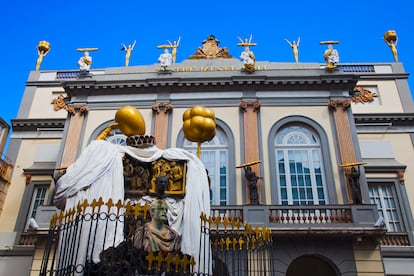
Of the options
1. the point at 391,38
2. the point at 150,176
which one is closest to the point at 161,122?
the point at 150,176

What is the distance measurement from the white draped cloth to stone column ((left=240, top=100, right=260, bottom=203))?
1035cm

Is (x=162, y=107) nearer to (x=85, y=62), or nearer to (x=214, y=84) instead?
(x=214, y=84)

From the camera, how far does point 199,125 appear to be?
6.29 meters

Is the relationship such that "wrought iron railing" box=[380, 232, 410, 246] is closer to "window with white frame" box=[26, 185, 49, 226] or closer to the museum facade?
the museum facade

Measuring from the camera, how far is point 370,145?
2005 centimetres

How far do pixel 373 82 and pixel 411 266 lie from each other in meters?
10.2

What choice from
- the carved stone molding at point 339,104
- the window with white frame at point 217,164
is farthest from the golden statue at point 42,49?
the carved stone molding at point 339,104

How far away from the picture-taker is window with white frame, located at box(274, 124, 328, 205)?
1630 centimetres

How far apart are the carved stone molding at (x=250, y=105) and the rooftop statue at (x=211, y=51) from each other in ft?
19.9

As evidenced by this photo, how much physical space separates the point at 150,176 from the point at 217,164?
1124 cm

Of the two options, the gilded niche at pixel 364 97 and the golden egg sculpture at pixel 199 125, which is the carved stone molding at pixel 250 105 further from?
the golden egg sculpture at pixel 199 125

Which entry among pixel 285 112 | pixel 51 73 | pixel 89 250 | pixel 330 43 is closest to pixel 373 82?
pixel 330 43

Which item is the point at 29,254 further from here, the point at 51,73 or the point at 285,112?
the point at 285,112

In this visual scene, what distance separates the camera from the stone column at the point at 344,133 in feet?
54.2
